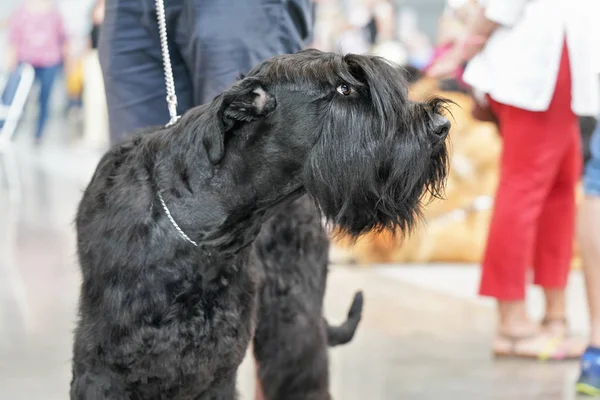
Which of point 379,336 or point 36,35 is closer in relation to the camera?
point 379,336

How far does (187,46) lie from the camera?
2.34 m

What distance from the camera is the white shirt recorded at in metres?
3.10

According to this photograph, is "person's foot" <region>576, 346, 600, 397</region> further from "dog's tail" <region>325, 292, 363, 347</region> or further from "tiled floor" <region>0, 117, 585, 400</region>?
"dog's tail" <region>325, 292, 363, 347</region>

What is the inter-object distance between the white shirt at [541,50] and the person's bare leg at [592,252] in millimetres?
380

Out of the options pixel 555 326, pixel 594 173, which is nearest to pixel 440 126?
pixel 594 173

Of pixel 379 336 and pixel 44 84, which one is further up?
pixel 379 336

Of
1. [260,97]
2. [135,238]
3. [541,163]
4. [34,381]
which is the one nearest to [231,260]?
[135,238]

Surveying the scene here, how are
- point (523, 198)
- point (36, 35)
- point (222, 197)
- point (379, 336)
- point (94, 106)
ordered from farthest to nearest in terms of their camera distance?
point (94, 106), point (36, 35), point (379, 336), point (523, 198), point (222, 197)

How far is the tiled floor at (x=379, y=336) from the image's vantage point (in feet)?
9.92

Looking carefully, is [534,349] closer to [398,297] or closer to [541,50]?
[398,297]

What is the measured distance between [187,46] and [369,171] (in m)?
0.86

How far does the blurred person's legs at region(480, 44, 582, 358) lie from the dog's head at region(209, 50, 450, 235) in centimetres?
158

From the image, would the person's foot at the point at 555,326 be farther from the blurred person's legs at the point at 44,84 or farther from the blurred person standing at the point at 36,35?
the blurred person's legs at the point at 44,84

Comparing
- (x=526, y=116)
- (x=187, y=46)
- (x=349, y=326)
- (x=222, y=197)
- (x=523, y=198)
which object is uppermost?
(x=187, y=46)
